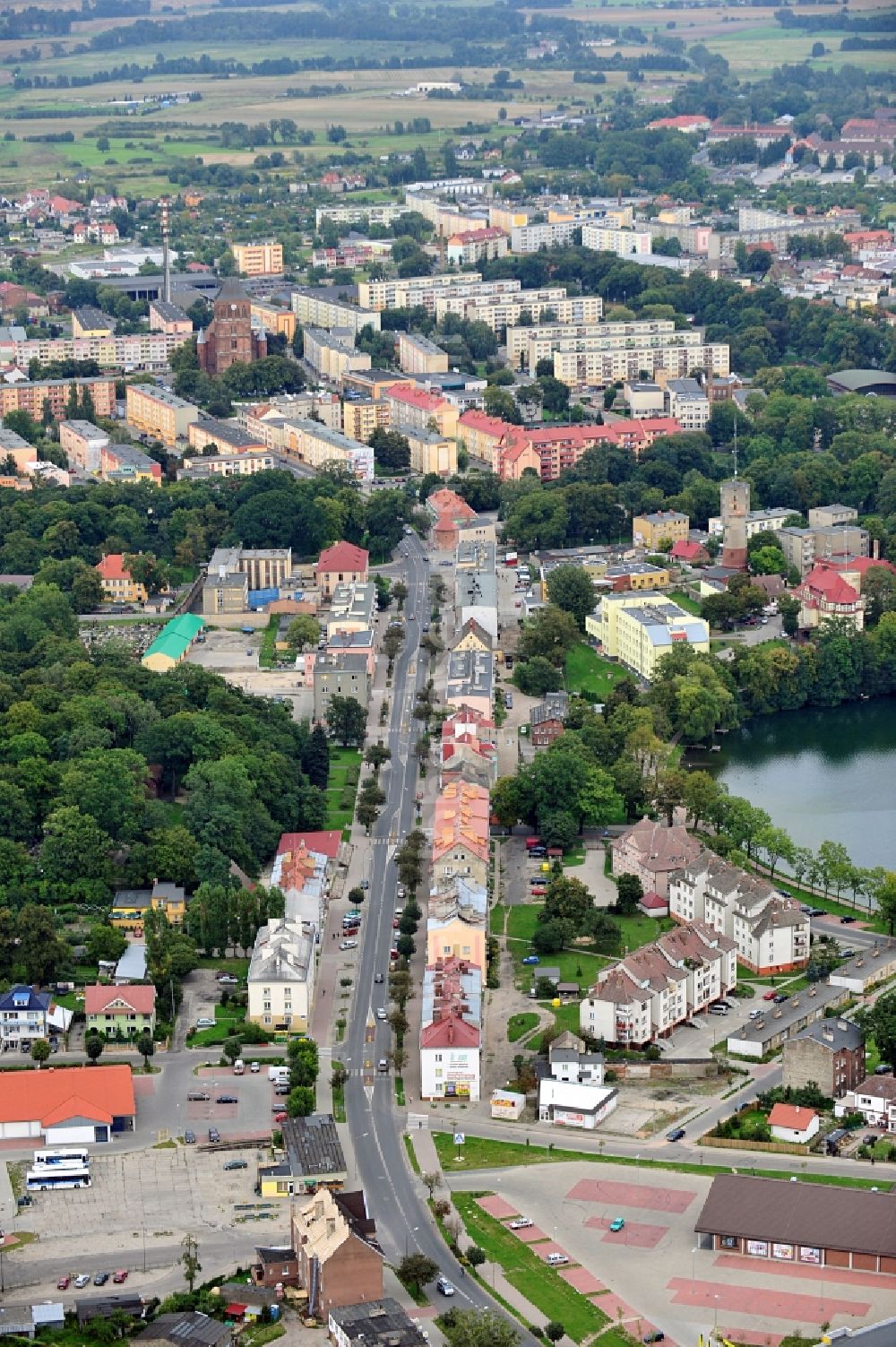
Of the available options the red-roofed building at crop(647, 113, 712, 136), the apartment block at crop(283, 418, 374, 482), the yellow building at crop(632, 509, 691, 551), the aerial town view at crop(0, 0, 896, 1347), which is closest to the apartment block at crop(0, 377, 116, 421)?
the aerial town view at crop(0, 0, 896, 1347)

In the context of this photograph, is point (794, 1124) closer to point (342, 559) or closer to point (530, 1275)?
point (530, 1275)

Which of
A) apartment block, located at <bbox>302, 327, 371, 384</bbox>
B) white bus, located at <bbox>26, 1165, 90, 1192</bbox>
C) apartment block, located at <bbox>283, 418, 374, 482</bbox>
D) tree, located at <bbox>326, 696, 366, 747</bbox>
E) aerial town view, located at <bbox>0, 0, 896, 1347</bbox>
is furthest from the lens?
apartment block, located at <bbox>302, 327, 371, 384</bbox>

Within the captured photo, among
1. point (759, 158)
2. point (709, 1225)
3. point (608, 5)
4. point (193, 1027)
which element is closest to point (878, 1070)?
point (709, 1225)

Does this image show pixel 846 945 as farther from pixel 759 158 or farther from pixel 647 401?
pixel 759 158

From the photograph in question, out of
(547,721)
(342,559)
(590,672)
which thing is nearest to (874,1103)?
(547,721)

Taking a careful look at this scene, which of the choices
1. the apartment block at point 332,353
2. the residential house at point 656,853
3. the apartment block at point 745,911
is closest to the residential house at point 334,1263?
the apartment block at point 745,911

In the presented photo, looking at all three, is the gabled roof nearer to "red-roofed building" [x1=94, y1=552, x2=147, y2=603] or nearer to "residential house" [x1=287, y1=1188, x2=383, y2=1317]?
"red-roofed building" [x1=94, y1=552, x2=147, y2=603]
